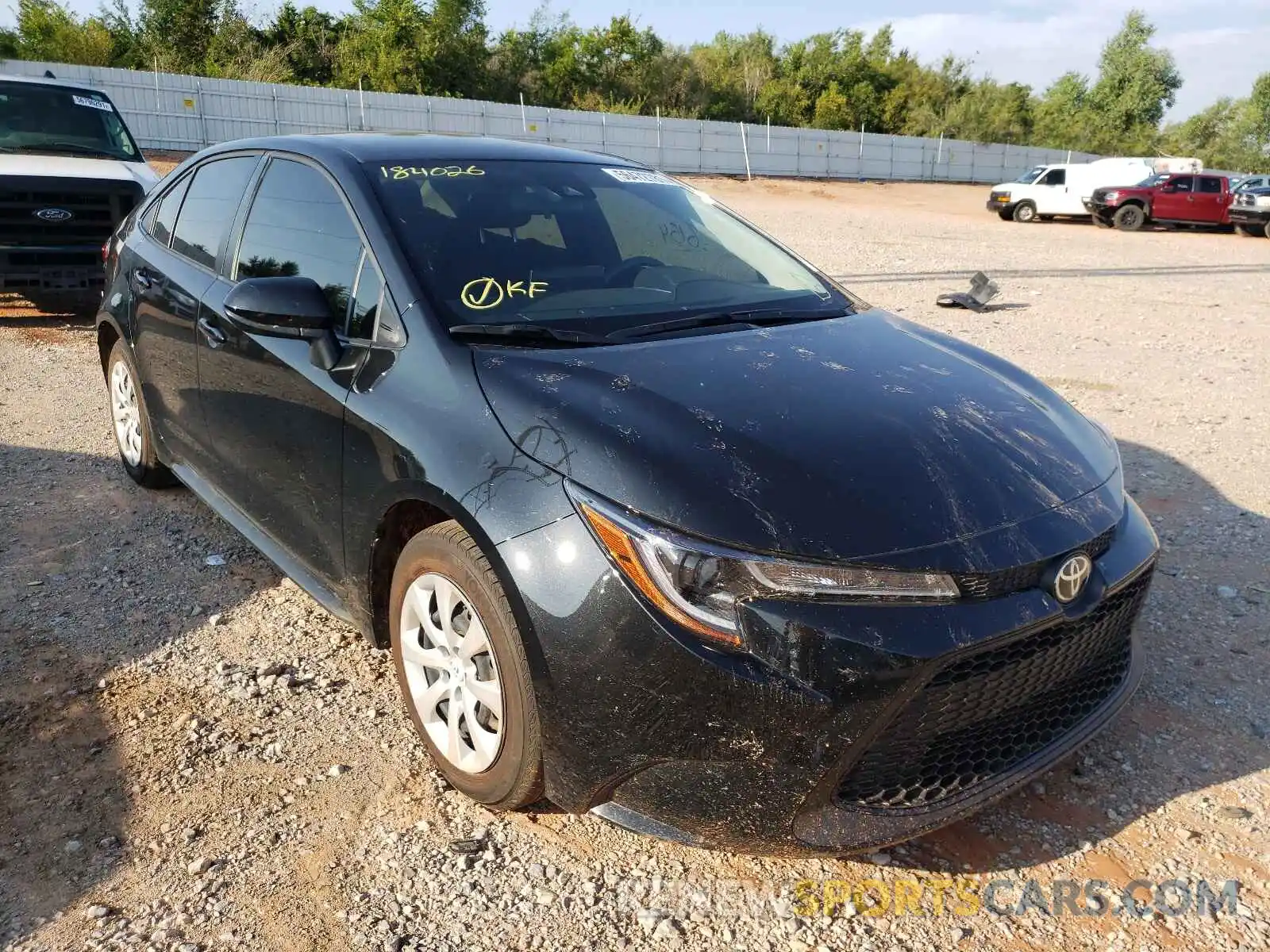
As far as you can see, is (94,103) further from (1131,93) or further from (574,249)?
(1131,93)

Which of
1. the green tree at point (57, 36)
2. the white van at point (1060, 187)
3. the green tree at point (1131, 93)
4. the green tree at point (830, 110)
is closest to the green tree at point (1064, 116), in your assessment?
the green tree at point (1131, 93)

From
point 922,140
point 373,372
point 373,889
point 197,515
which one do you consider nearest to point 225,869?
point 373,889

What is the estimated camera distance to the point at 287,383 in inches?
122

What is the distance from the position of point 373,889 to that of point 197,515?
2.71 m

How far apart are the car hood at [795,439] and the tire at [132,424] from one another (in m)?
2.64

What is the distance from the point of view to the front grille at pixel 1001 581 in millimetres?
2146

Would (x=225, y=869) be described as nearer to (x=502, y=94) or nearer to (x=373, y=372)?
(x=373, y=372)

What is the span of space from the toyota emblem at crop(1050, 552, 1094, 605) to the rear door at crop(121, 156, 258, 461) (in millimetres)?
3065

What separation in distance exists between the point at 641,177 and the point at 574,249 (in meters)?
0.81

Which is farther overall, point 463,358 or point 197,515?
point 197,515

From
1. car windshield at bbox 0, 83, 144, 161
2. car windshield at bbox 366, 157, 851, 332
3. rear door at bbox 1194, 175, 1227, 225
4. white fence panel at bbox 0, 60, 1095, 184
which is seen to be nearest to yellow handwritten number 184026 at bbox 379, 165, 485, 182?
car windshield at bbox 366, 157, 851, 332

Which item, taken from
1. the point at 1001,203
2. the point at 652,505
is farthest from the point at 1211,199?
the point at 652,505

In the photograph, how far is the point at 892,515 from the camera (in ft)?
7.27

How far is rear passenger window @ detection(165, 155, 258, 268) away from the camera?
12.4 ft
